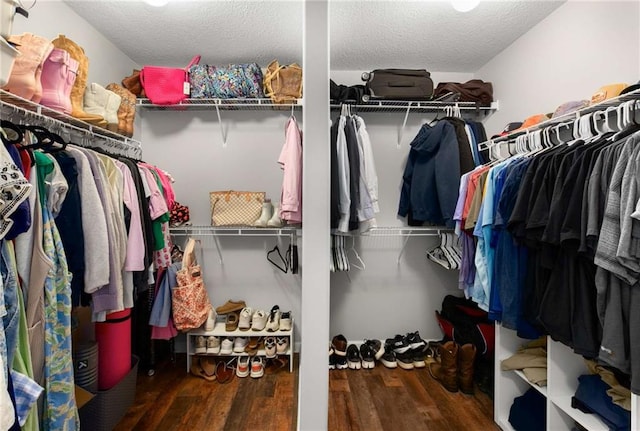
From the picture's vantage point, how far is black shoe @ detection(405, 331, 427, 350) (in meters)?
2.27

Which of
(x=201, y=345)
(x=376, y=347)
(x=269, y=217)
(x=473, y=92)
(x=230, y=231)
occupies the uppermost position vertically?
(x=473, y=92)

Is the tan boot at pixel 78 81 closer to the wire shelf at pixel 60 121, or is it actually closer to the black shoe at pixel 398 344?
the wire shelf at pixel 60 121

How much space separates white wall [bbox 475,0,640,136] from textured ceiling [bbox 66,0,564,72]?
0.12 m

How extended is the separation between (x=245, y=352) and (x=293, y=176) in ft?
4.34

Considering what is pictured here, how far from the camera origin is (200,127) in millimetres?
2385

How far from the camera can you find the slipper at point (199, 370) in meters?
2.07

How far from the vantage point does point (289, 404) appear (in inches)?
70.6

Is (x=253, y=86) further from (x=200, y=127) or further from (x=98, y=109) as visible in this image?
(x=98, y=109)

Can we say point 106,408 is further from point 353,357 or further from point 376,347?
point 376,347

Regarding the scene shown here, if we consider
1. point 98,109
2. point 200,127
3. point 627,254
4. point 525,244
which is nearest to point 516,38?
point 525,244

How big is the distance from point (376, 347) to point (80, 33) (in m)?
2.95

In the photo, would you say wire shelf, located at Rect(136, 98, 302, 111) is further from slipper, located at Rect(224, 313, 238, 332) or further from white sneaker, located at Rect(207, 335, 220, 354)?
white sneaker, located at Rect(207, 335, 220, 354)

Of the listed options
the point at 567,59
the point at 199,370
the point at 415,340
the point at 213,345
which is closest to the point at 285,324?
the point at 213,345

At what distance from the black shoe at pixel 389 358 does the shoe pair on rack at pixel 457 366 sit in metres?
0.34
